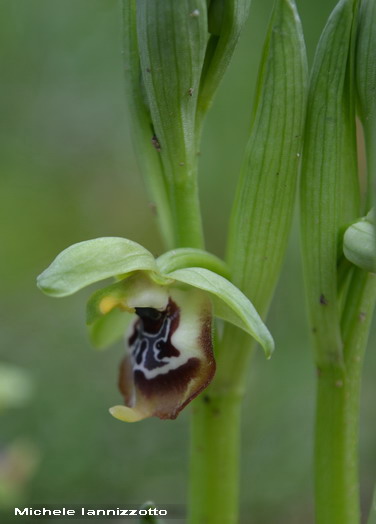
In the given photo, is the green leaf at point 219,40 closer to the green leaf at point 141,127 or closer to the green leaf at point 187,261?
the green leaf at point 141,127

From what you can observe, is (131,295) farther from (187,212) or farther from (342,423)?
(342,423)

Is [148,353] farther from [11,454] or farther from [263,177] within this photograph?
[11,454]

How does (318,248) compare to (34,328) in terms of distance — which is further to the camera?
(34,328)

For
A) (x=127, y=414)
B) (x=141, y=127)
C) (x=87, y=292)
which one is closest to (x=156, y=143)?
(x=141, y=127)

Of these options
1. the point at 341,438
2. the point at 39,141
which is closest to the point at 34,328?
the point at 39,141

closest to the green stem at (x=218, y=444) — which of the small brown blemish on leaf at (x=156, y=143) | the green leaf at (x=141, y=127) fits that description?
the green leaf at (x=141, y=127)

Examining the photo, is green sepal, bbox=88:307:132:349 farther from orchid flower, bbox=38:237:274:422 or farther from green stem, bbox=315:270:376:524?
green stem, bbox=315:270:376:524
